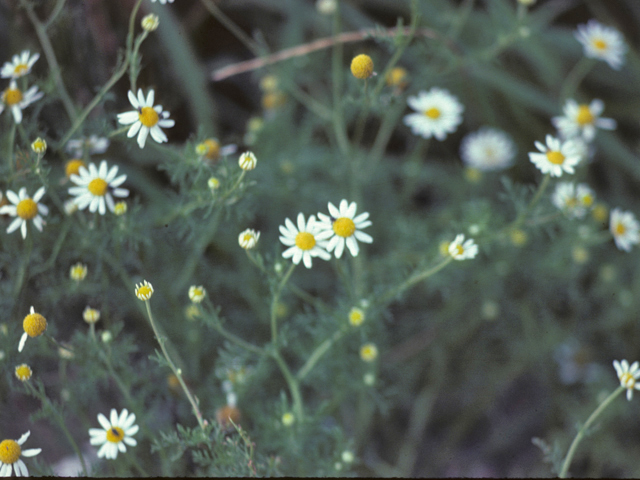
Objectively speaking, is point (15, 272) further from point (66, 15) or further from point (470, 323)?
point (470, 323)

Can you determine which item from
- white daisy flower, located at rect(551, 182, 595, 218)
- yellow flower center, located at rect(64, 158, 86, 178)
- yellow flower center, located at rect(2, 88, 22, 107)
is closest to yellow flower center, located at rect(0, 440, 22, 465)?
yellow flower center, located at rect(64, 158, 86, 178)

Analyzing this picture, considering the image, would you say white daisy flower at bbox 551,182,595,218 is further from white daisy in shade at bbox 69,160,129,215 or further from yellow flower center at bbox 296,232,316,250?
white daisy in shade at bbox 69,160,129,215

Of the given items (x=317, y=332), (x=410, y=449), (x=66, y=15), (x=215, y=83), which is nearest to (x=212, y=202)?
(x=317, y=332)

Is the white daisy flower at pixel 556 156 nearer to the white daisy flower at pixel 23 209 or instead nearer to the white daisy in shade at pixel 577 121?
the white daisy in shade at pixel 577 121

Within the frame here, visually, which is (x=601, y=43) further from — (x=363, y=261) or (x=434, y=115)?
(x=363, y=261)

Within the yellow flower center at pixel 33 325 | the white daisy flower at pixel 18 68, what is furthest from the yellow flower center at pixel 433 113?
the yellow flower center at pixel 33 325
